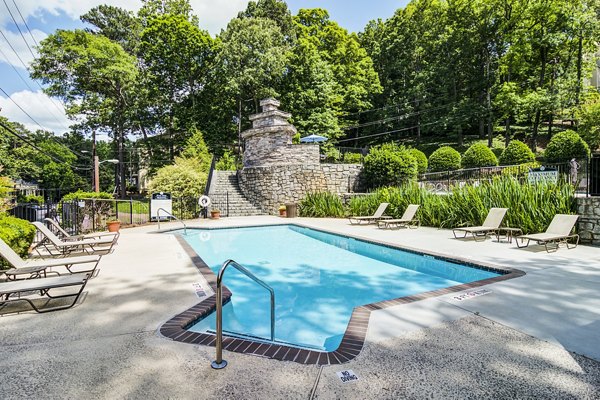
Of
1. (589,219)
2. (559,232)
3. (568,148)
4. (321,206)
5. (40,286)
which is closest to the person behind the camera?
(40,286)

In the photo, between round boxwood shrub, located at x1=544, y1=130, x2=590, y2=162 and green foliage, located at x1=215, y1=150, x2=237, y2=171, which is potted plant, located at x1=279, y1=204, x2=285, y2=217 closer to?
green foliage, located at x1=215, y1=150, x2=237, y2=171

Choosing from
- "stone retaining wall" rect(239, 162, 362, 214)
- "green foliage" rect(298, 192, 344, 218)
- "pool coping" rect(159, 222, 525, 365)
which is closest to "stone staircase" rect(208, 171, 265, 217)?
"stone retaining wall" rect(239, 162, 362, 214)

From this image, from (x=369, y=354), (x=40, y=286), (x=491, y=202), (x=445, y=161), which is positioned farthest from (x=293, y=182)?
(x=369, y=354)

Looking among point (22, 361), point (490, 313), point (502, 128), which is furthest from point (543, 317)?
point (502, 128)

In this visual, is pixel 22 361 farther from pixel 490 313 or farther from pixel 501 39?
pixel 501 39

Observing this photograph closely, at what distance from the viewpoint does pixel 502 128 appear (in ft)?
104

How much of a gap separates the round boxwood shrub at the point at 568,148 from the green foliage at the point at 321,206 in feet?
39.3

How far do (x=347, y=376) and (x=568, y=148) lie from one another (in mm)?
→ 20008

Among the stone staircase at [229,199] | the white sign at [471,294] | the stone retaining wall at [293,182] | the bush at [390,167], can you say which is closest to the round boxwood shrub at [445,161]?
the bush at [390,167]

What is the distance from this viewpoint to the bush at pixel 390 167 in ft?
54.2

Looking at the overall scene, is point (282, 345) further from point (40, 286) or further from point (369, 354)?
point (40, 286)

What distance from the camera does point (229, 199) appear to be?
1830 cm

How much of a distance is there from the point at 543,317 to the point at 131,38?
42.4 meters

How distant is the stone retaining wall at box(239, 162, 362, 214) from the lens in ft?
57.7
